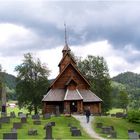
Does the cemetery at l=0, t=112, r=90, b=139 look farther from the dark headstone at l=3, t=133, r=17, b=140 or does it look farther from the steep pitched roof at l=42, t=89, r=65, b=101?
the steep pitched roof at l=42, t=89, r=65, b=101

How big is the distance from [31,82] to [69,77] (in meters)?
16.9

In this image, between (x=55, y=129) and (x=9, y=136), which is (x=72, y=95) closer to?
(x=55, y=129)

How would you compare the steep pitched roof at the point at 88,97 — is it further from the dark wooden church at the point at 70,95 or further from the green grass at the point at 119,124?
the green grass at the point at 119,124

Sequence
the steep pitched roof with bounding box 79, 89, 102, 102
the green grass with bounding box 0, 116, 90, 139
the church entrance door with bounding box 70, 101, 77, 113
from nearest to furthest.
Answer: the green grass with bounding box 0, 116, 90, 139, the church entrance door with bounding box 70, 101, 77, 113, the steep pitched roof with bounding box 79, 89, 102, 102

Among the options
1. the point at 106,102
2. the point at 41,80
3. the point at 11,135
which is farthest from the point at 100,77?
the point at 11,135

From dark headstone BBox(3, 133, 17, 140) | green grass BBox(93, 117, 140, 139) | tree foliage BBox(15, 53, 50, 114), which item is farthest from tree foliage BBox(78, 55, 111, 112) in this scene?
dark headstone BBox(3, 133, 17, 140)

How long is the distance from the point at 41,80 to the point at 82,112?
21454 millimetres

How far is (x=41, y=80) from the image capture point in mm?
79188

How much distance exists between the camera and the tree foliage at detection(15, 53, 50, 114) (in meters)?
78.6

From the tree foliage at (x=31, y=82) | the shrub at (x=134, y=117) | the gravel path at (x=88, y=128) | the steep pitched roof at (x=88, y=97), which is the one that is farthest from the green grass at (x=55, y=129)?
the tree foliage at (x=31, y=82)

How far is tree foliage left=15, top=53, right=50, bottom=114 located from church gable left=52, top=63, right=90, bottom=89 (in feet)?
51.2

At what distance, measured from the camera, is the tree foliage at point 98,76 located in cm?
8325

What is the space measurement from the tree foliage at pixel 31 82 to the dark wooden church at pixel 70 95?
14454mm

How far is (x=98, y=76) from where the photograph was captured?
84938 millimetres
